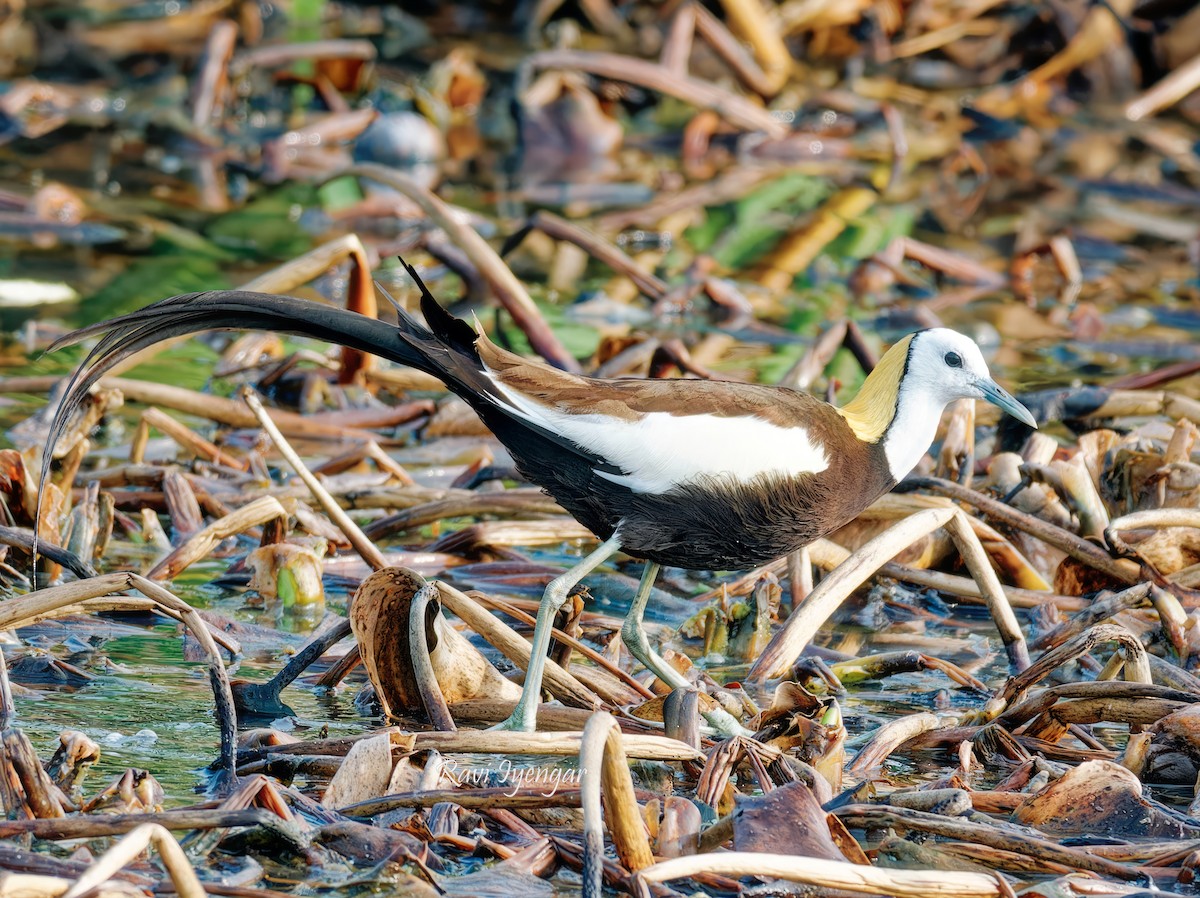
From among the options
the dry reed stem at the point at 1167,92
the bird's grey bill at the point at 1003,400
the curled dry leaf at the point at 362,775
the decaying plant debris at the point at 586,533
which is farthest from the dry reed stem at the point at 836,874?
the dry reed stem at the point at 1167,92

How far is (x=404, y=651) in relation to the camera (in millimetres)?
3641

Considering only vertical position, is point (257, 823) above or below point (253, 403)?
below

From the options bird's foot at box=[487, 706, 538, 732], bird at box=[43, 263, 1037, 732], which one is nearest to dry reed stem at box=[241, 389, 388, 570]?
bird at box=[43, 263, 1037, 732]

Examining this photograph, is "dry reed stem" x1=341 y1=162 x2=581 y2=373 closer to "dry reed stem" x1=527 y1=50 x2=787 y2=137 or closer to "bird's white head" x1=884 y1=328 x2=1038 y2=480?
"bird's white head" x1=884 y1=328 x2=1038 y2=480

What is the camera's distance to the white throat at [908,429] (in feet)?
12.9

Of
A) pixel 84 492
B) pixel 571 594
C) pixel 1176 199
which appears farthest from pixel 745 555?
pixel 1176 199

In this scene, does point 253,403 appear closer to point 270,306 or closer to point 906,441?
point 270,306

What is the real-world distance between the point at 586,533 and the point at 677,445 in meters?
1.54

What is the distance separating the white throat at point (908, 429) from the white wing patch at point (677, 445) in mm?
336

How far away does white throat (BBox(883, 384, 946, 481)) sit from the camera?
3.95 metres

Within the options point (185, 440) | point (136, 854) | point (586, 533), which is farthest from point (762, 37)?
point (136, 854)

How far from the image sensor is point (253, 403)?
12.7 feet

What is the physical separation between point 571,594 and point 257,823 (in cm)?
136

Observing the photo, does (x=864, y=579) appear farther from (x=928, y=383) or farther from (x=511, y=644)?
(x=511, y=644)
